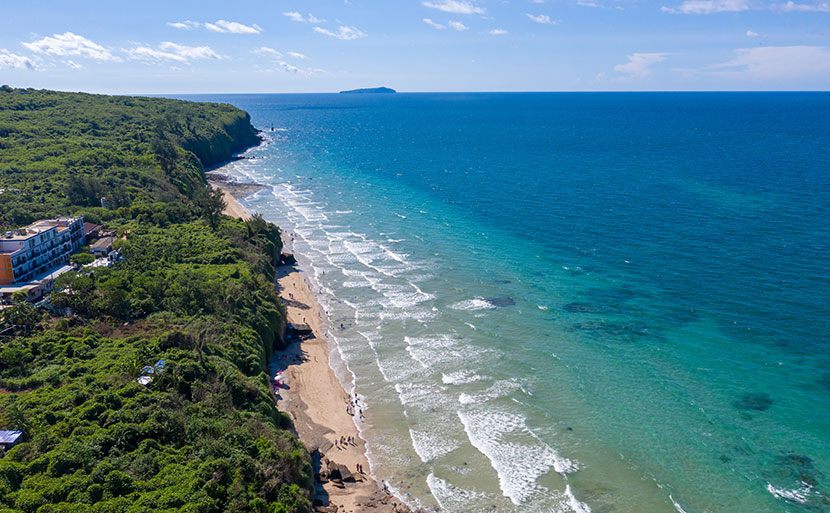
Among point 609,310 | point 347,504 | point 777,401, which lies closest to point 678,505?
point 777,401

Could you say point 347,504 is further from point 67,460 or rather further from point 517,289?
point 517,289

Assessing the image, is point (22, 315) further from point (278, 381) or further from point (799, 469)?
point (799, 469)

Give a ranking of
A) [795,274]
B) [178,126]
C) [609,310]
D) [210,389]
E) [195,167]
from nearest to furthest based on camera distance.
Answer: [210,389]
[609,310]
[795,274]
[195,167]
[178,126]

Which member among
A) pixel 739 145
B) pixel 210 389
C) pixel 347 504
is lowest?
pixel 347 504

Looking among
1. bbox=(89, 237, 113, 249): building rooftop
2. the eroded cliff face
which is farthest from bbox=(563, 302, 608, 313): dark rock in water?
the eroded cliff face

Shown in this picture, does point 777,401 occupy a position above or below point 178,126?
below

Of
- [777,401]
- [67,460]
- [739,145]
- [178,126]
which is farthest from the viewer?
[739,145]

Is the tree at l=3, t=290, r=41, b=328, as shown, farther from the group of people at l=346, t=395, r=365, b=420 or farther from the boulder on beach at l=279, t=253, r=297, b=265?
the boulder on beach at l=279, t=253, r=297, b=265
